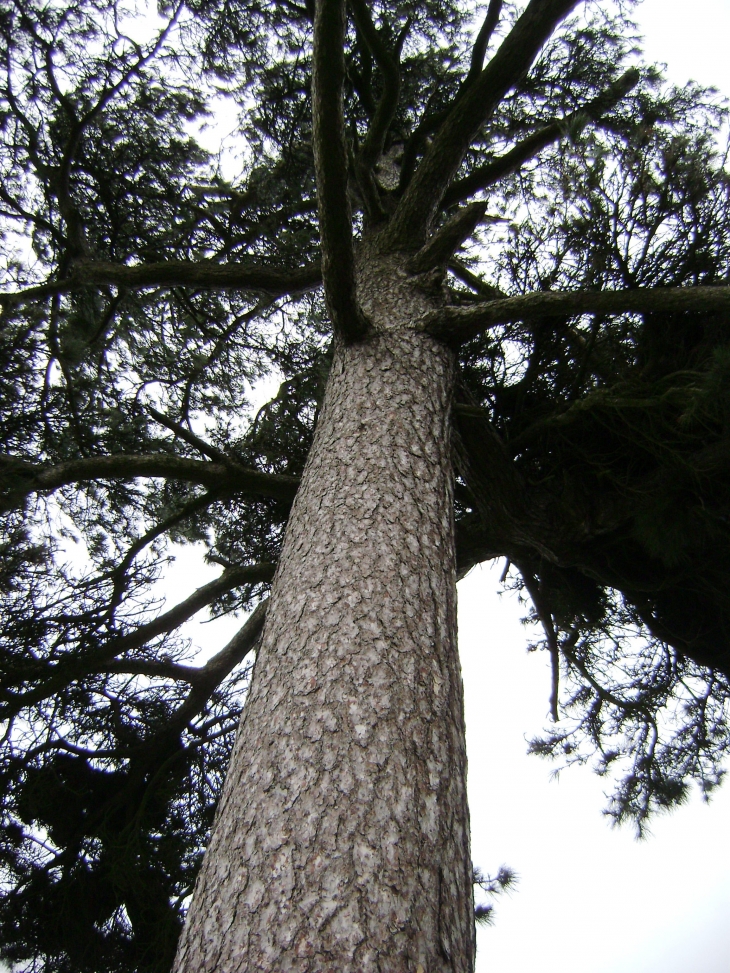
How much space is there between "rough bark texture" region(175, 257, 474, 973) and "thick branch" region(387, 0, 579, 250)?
1963 millimetres

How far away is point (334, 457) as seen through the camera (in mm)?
1960

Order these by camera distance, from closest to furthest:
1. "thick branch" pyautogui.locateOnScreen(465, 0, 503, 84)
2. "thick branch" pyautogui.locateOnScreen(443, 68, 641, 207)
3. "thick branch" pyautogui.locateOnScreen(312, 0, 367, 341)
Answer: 1. "thick branch" pyautogui.locateOnScreen(312, 0, 367, 341)
2. "thick branch" pyautogui.locateOnScreen(465, 0, 503, 84)
3. "thick branch" pyautogui.locateOnScreen(443, 68, 641, 207)

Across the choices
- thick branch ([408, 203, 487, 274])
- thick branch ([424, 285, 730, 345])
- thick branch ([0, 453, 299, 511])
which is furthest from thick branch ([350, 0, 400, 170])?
thick branch ([0, 453, 299, 511])

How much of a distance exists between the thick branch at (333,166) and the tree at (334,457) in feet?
0.04

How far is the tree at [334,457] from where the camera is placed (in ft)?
3.90

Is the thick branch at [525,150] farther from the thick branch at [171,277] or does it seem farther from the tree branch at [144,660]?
the tree branch at [144,660]

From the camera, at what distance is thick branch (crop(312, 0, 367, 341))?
1.98 meters

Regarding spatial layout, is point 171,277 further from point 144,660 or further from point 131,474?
point 144,660

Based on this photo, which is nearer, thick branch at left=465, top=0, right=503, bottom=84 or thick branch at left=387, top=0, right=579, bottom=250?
thick branch at left=387, top=0, right=579, bottom=250

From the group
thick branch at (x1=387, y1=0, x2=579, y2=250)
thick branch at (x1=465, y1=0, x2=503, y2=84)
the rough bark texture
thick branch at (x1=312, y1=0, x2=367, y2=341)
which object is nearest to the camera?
the rough bark texture

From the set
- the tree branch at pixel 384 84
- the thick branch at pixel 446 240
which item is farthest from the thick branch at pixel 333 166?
the tree branch at pixel 384 84

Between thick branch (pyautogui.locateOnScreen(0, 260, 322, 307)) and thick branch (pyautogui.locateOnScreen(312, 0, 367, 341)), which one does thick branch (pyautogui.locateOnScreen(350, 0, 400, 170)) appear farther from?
thick branch (pyautogui.locateOnScreen(312, 0, 367, 341))

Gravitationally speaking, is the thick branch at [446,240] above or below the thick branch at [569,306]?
above

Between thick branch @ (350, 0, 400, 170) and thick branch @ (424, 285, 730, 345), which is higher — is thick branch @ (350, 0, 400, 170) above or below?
above
